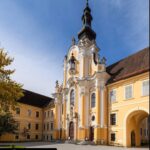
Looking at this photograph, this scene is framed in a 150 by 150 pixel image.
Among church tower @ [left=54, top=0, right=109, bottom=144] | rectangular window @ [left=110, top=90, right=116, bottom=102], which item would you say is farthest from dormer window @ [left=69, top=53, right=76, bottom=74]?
rectangular window @ [left=110, top=90, right=116, bottom=102]

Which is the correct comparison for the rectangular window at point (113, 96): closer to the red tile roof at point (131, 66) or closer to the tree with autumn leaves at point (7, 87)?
the red tile roof at point (131, 66)

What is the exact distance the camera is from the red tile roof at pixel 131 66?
32156 mm

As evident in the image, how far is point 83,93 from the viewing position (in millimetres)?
41000

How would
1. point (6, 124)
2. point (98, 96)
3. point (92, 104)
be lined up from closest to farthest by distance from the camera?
point (98, 96)
point (92, 104)
point (6, 124)

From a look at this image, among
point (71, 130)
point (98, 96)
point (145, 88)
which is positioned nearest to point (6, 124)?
point (71, 130)

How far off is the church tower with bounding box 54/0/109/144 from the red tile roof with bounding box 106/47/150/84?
1978 mm

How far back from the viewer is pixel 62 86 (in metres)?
49.9

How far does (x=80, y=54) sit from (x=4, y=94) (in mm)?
22996

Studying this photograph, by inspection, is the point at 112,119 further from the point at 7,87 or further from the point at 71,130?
the point at 7,87

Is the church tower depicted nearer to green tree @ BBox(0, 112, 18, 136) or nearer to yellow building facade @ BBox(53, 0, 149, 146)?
yellow building facade @ BBox(53, 0, 149, 146)

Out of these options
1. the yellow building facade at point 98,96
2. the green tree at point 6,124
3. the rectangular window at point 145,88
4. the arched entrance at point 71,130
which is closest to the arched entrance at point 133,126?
the yellow building facade at point 98,96

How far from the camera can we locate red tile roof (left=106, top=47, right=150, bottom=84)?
32.2 meters

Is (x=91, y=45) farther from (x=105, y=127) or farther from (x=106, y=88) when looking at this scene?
(x=105, y=127)

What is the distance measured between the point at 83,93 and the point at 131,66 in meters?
9.53
